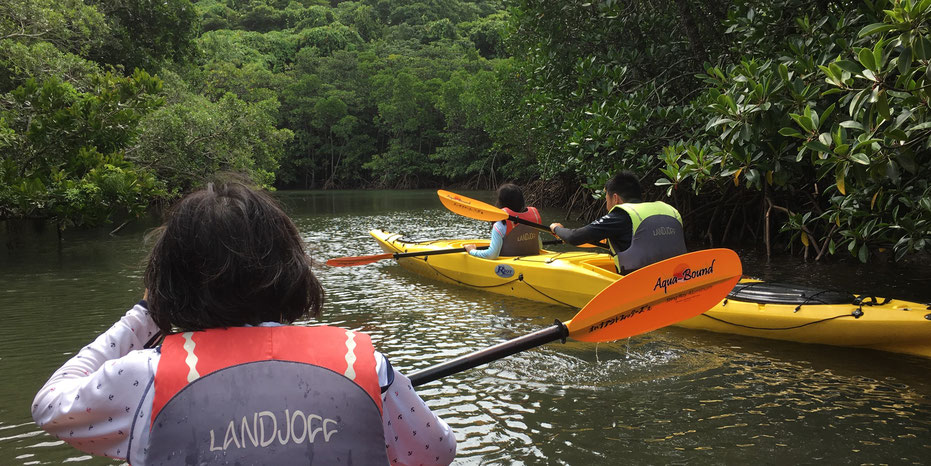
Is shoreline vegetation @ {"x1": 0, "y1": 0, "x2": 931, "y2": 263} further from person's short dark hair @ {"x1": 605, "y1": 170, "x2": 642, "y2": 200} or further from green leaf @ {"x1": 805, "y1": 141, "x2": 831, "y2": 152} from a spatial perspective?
person's short dark hair @ {"x1": 605, "y1": 170, "x2": 642, "y2": 200}

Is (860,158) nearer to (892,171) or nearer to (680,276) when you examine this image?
(892,171)

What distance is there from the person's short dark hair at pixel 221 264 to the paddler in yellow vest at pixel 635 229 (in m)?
3.65

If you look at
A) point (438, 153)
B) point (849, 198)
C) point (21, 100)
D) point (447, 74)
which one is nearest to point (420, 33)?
point (447, 74)

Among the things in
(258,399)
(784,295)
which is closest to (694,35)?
(784,295)

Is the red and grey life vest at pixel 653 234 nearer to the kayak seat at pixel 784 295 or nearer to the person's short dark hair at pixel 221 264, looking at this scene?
the kayak seat at pixel 784 295

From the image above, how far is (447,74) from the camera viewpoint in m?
36.8

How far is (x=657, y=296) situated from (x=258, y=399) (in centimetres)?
204

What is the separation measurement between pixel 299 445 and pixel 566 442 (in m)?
1.97

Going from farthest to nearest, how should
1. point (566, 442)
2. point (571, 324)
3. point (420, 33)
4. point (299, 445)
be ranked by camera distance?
point (420, 33) → point (566, 442) → point (571, 324) → point (299, 445)

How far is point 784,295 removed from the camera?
435 cm

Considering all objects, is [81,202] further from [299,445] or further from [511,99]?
[511,99]

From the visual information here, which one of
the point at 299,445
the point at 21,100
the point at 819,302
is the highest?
the point at 21,100

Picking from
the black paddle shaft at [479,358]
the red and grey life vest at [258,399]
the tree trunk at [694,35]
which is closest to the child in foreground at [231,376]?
the red and grey life vest at [258,399]

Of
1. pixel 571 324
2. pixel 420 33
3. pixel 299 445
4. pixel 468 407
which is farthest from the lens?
pixel 420 33
